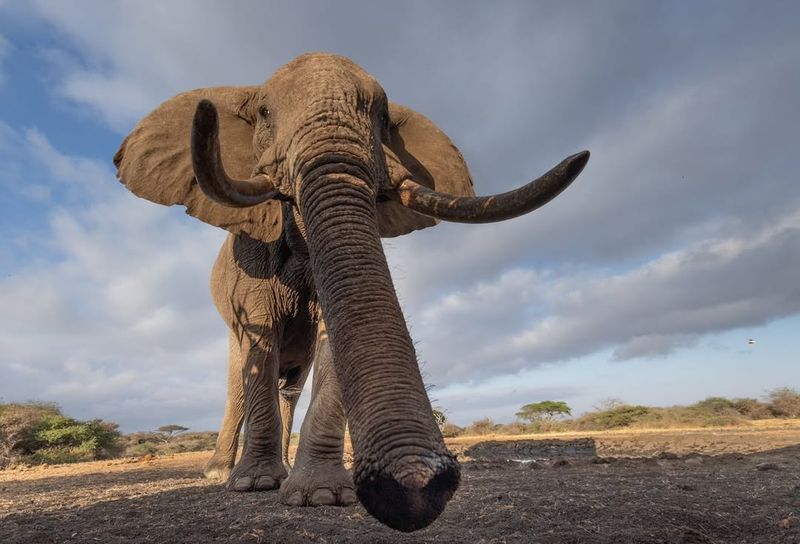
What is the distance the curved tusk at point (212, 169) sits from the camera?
3289mm

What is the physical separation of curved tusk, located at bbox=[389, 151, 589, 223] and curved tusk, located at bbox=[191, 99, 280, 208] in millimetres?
1110

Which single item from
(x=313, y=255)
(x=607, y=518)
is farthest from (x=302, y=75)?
(x=607, y=518)

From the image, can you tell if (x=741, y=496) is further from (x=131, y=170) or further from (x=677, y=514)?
(x=131, y=170)

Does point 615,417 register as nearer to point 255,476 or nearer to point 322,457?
point 255,476

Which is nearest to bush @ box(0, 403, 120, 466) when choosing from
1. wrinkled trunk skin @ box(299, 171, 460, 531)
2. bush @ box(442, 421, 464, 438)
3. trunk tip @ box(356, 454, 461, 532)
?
bush @ box(442, 421, 464, 438)

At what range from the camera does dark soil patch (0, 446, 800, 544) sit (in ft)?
12.2

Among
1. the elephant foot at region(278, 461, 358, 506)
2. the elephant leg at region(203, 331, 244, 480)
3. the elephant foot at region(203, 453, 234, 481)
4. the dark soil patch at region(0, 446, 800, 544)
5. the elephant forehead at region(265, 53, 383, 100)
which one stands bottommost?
the dark soil patch at region(0, 446, 800, 544)

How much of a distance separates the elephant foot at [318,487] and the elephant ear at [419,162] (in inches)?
95.6

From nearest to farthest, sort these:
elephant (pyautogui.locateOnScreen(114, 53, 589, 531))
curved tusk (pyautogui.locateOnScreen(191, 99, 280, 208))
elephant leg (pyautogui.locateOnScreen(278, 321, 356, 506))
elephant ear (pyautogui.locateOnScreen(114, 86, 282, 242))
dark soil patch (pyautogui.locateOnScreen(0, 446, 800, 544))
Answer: elephant (pyautogui.locateOnScreen(114, 53, 589, 531)) < curved tusk (pyautogui.locateOnScreen(191, 99, 280, 208)) < dark soil patch (pyautogui.locateOnScreen(0, 446, 800, 544)) < elephant leg (pyautogui.locateOnScreen(278, 321, 356, 506)) < elephant ear (pyautogui.locateOnScreen(114, 86, 282, 242))

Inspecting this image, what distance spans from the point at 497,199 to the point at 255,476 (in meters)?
3.90

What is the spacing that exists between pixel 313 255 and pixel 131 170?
301 centimetres

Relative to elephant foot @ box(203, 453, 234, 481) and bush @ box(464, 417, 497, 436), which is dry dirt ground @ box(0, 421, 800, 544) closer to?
elephant foot @ box(203, 453, 234, 481)

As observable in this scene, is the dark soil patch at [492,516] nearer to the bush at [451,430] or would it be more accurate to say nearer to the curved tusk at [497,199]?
the curved tusk at [497,199]

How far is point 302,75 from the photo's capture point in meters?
4.86
